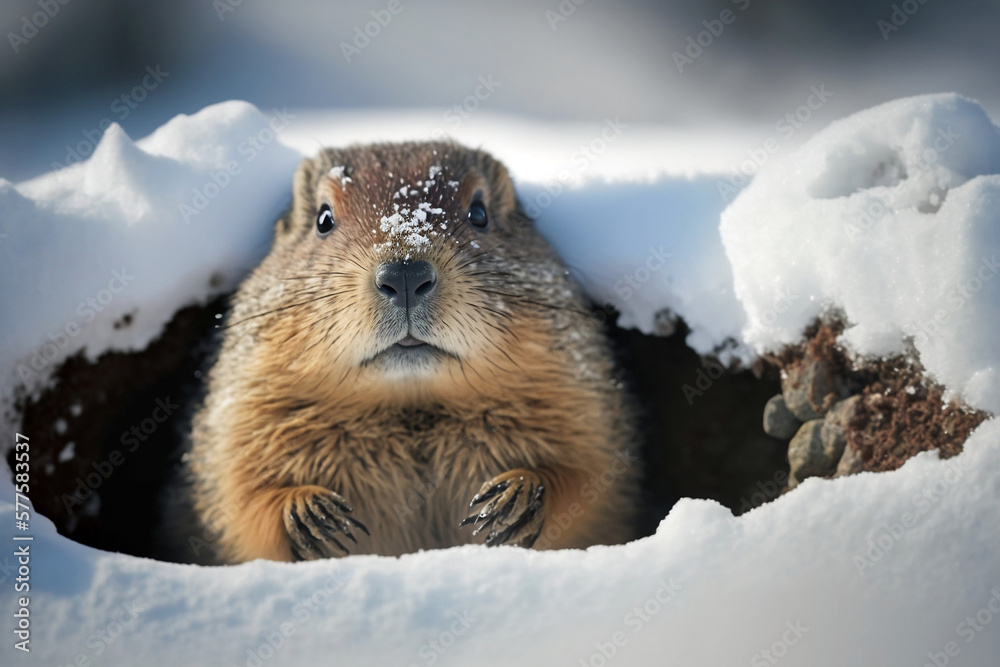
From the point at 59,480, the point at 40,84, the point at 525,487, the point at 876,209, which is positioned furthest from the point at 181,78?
the point at 876,209

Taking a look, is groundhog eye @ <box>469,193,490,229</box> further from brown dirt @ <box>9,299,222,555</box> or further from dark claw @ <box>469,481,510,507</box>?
brown dirt @ <box>9,299,222,555</box>

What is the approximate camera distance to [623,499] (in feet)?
10.8

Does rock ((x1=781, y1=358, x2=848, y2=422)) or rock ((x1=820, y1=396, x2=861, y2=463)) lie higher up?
rock ((x1=781, y1=358, x2=848, y2=422))

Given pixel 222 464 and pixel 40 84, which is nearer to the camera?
pixel 222 464

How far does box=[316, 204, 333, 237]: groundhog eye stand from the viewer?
10.2ft

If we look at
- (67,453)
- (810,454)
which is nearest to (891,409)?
(810,454)

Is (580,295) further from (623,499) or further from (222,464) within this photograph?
(222,464)

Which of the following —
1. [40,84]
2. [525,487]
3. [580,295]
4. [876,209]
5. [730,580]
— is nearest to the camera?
[730,580]

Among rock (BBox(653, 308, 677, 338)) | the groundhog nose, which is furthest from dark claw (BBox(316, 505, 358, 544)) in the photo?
rock (BBox(653, 308, 677, 338))

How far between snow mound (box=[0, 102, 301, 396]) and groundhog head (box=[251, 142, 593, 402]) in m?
0.34

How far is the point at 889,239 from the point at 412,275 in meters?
1.61

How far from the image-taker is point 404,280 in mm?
2432

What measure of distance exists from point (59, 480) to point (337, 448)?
127 centimetres

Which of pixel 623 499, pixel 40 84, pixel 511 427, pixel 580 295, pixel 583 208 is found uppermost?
pixel 40 84
